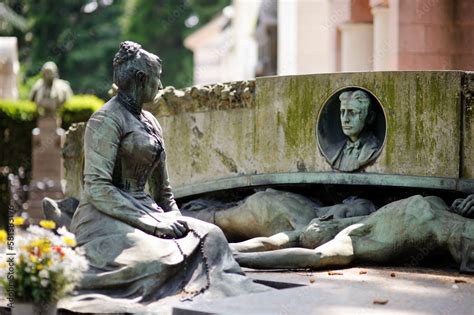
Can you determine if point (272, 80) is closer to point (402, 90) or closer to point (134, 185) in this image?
point (402, 90)

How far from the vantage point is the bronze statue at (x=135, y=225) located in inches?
363

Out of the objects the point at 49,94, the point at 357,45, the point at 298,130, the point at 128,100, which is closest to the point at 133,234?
the point at 128,100

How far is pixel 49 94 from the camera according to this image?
28.7m

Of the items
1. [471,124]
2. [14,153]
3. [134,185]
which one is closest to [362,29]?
[14,153]

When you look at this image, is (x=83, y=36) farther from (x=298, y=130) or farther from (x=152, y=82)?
(x=152, y=82)

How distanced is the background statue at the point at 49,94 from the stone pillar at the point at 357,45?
27.6 ft

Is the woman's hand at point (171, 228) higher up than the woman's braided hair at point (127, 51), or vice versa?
the woman's braided hair at point (127, 51)

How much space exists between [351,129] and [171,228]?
3.62 meters

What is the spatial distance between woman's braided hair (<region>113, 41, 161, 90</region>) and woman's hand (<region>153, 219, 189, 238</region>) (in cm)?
133

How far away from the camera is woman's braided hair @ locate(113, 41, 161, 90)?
9875 mm

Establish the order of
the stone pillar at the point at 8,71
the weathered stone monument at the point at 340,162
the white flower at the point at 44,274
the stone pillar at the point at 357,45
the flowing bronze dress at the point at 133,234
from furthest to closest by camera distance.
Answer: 1. the stone pillar at the point at 8,71
2. the stone pillar at the point at 357,45
3. the weathered stone monument at the point at 340,162
4. the flowing bronze dress at the point at 133,234
5. the white flower at the point at 44,274

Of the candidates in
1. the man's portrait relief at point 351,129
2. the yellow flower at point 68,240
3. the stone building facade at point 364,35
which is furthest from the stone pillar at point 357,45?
the yellow flower at point 68,240

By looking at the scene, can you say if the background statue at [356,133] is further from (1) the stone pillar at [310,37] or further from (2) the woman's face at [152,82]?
(1) the stone pillar at [310,37]

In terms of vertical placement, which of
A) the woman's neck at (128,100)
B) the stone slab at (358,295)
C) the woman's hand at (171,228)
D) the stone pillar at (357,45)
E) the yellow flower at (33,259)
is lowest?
the stone slab at (358,295)
